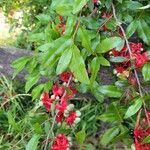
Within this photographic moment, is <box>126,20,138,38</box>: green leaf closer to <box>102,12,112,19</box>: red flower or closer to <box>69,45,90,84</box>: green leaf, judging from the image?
<box>102,12,112,19</box>: red flower

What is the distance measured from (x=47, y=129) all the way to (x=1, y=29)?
277cm

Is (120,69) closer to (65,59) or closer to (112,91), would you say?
(112,91)

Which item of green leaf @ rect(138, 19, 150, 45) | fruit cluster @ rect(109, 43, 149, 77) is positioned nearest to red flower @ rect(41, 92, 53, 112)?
fruit cluster @ rect(109, 43, 149, 77)

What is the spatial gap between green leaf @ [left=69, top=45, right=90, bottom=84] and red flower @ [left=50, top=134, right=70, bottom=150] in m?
0.21

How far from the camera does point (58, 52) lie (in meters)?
1.14

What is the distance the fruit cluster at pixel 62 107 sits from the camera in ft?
3.97

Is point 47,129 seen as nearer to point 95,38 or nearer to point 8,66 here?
point 95,38

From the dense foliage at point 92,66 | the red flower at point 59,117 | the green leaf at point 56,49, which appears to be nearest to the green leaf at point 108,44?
the dense foliage at point 92,66

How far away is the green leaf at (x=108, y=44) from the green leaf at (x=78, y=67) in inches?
4.4

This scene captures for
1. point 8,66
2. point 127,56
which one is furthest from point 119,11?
point 8,66

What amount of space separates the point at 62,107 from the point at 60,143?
100 millimetres

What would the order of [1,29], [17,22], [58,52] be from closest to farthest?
[58,52] → [17,22] → [1,29]

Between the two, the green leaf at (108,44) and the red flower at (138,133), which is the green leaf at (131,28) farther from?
the red flower at (138,133)

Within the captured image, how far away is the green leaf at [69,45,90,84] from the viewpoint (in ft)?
3.59
